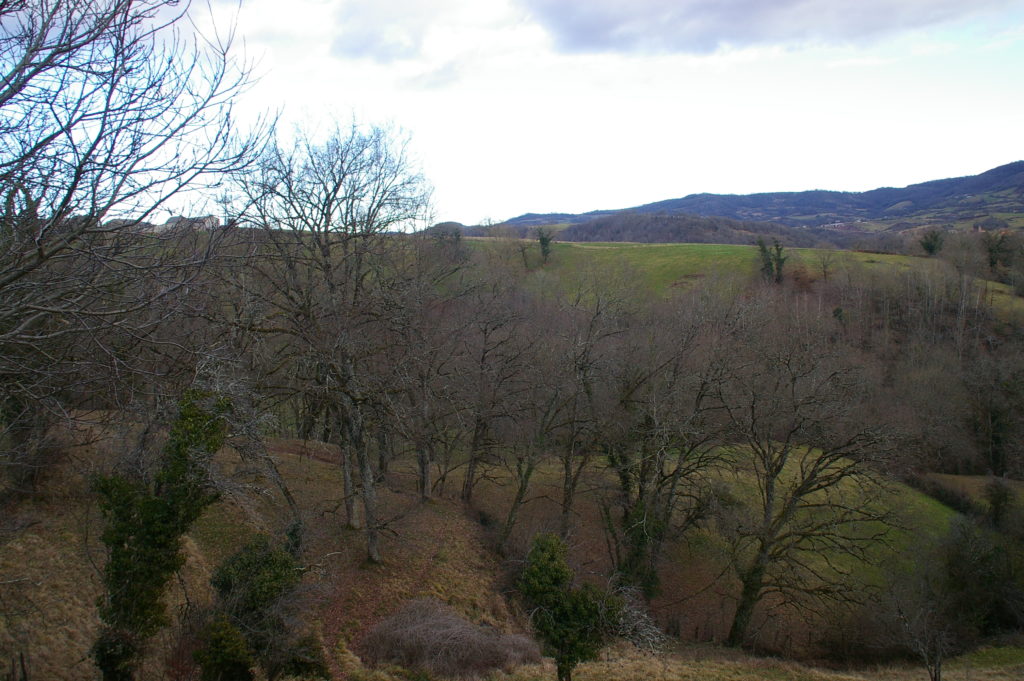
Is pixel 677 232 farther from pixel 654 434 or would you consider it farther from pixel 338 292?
pixel 338 292

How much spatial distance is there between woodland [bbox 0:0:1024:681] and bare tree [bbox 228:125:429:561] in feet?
0.37

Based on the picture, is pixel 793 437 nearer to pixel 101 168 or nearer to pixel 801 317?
pixel 101 168

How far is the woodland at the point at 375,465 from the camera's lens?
5332 millimetres

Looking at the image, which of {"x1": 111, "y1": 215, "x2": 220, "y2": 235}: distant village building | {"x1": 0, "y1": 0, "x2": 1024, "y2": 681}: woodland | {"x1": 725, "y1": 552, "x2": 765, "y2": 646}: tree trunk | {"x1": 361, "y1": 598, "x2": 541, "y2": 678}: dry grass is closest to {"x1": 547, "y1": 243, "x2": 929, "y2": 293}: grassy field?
{"x1": 0, "y1": 0, "x2": 1024, "y2": 681}: woodland

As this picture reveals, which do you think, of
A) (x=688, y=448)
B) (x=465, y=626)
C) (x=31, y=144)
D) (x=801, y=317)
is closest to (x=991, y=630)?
(x=688, y=448)

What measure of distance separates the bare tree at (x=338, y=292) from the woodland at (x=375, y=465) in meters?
0.11

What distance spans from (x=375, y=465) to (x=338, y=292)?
1401 centimetres

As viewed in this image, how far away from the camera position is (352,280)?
16078 millimetres

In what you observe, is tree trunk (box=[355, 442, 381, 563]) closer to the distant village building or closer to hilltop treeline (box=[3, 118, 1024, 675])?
hilltop treeline (box=[3, 118, 1024, 675])

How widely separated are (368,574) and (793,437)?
1248 centimetres

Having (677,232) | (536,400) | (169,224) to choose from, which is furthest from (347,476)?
(677,232)

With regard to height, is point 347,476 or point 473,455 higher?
point 347,476

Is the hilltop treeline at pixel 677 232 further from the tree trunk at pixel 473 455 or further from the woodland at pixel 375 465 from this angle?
the tree trunk at pixel 473 455

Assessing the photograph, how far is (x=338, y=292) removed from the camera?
1426cm
